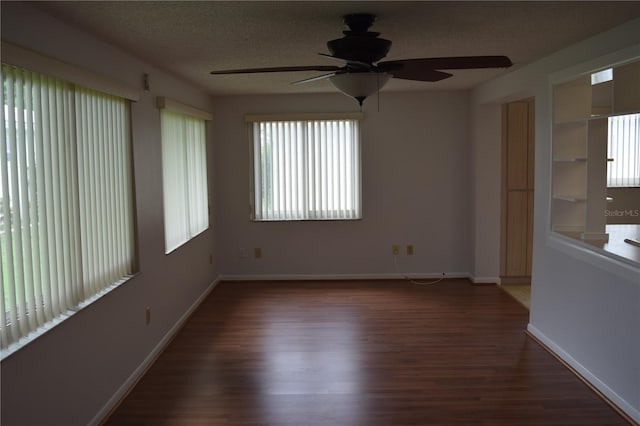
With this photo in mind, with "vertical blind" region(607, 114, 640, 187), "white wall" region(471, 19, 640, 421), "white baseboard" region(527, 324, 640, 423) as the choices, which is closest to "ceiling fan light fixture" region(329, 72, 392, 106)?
"white wall" region(471, 19, 640, 421)

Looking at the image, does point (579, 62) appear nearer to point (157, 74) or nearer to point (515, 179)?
point (515, 179)

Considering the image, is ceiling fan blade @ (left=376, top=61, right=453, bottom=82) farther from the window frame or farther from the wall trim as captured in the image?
the wall trim

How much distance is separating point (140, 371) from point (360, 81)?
100 inches

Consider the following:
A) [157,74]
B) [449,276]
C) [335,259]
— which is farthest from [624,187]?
[157,74]

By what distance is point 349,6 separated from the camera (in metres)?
2.61

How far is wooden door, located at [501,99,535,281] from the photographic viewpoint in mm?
6086

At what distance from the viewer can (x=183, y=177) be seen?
5156mm

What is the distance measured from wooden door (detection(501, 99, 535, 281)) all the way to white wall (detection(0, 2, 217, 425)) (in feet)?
11.7

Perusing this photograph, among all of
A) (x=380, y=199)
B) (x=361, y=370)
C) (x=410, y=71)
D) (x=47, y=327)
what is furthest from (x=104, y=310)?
(x=380, y=199)

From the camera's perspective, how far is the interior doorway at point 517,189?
20.0 ft

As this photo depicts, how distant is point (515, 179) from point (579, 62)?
2660 mm

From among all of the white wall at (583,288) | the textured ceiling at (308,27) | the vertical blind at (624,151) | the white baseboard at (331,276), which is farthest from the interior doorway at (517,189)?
the textured ceiling at (308,27)

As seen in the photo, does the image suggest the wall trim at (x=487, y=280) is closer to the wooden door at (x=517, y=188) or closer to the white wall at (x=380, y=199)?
the wooden door at (x=517, y=188)

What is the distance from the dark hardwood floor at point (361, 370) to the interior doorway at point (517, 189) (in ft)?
2.51
